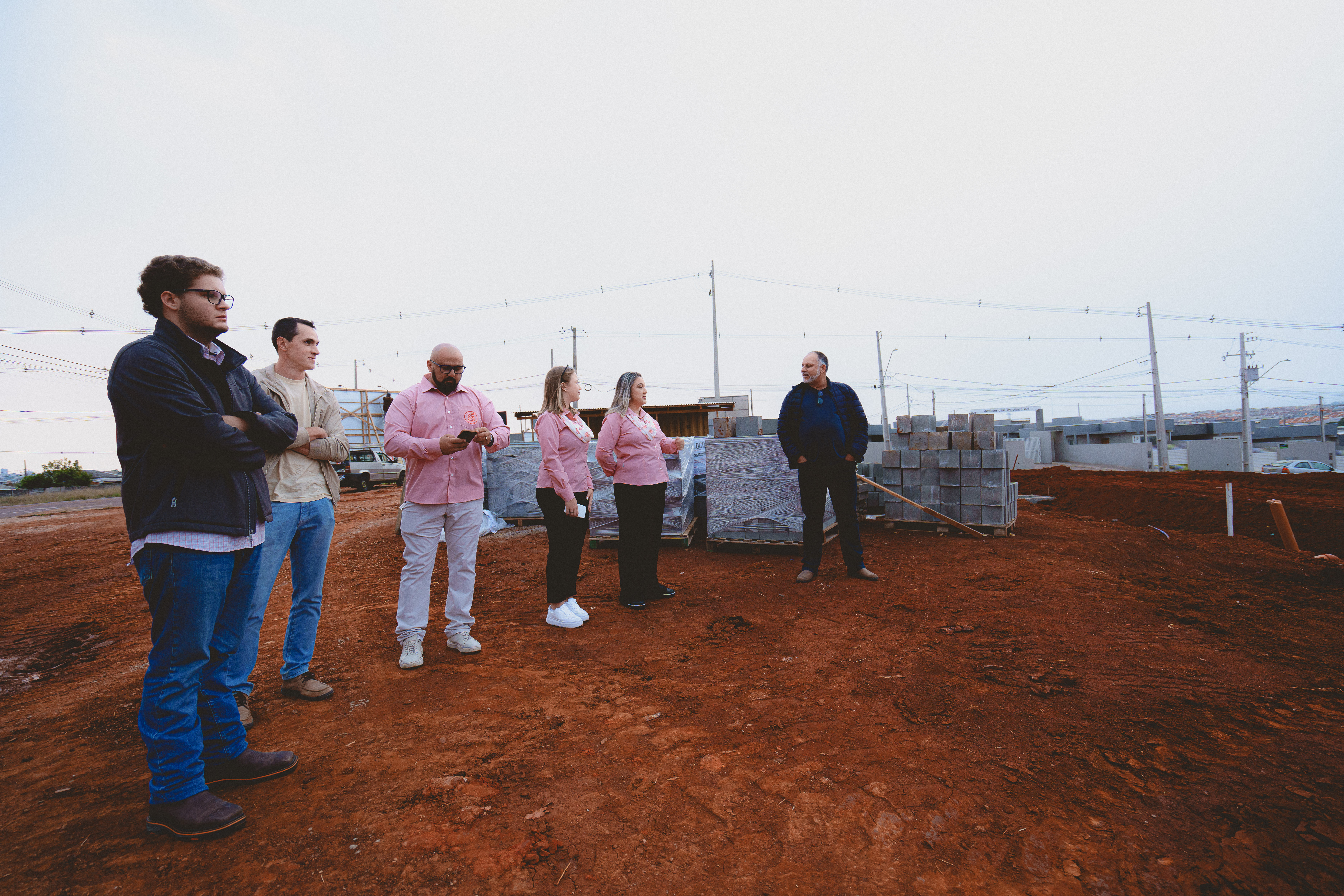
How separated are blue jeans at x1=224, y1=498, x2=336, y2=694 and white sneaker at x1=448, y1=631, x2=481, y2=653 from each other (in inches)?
30.6

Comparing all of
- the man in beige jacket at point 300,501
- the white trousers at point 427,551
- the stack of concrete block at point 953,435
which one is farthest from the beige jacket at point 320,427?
the stack of concrete block at point 953,435

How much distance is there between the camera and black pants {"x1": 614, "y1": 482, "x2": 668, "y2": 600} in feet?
15.0

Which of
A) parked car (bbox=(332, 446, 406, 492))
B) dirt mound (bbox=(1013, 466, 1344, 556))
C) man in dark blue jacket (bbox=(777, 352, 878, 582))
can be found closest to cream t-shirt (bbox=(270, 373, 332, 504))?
man in dark blue jacket (bbox=(777, 352, 878, 582))

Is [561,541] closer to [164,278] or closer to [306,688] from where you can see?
[306,688]

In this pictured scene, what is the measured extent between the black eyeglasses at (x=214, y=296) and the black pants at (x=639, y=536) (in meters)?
2.74

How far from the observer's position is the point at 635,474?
455 cm

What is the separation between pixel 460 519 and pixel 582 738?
1541 millimetres

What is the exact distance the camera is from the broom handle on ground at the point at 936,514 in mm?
7391

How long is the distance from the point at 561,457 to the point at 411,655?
4.99 ft

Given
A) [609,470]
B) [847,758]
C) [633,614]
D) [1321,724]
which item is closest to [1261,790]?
[1321,724]

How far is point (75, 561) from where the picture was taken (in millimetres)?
8750

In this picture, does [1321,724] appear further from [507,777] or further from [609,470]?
[609,470]

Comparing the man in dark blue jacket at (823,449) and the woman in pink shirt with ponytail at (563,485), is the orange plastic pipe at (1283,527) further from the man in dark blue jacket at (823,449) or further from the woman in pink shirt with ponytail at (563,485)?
the woman in pink shirt with ponytail at (563,485)

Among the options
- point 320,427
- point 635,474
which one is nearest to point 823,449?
point 635,474
